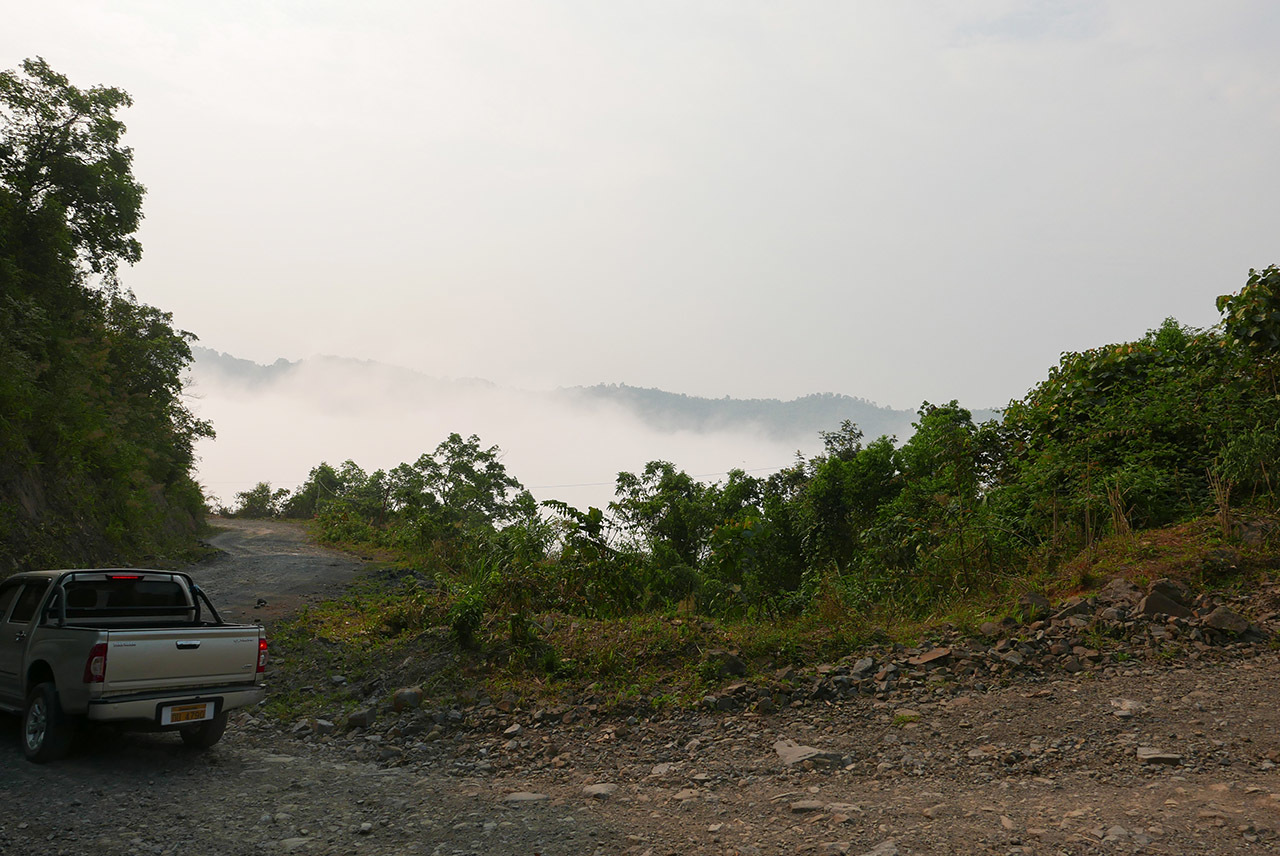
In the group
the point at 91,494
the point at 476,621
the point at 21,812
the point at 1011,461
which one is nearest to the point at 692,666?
the point at 476,621

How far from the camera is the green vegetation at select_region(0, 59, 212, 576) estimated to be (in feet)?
52.4

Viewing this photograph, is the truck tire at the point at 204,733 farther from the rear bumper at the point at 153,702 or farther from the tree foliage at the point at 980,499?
the tree foliage at the point at 980,499

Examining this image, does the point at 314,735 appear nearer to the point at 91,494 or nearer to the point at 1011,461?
the point at 1011,461

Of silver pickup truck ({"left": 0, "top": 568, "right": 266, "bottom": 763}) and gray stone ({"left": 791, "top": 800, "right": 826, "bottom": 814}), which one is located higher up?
silver pickup truck ({"left": 0, "top": 568, "right": 266, "bottom": 763})

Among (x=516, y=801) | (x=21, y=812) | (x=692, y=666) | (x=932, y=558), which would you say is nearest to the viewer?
(x=21, y=812)

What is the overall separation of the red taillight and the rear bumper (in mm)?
184

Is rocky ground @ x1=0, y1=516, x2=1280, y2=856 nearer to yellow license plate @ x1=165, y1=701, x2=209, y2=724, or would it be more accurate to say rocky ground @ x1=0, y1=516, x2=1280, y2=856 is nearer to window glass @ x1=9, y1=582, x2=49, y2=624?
yellow license plate @ x1=165, y1=701, x2=209, y2=724

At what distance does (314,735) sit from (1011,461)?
11.8 metres

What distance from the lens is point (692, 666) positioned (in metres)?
8.31

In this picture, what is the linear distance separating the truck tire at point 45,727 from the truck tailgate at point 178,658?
2.05ft

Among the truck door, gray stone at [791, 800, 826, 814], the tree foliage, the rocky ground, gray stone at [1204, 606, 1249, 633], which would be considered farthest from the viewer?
the tree foliage

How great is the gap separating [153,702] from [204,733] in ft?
3.20

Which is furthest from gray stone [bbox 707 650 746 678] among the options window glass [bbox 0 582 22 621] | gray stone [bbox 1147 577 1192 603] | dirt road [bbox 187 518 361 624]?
dirt road [bbox 187 518 361 624]

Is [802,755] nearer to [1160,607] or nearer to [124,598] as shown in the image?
[1160,607]
